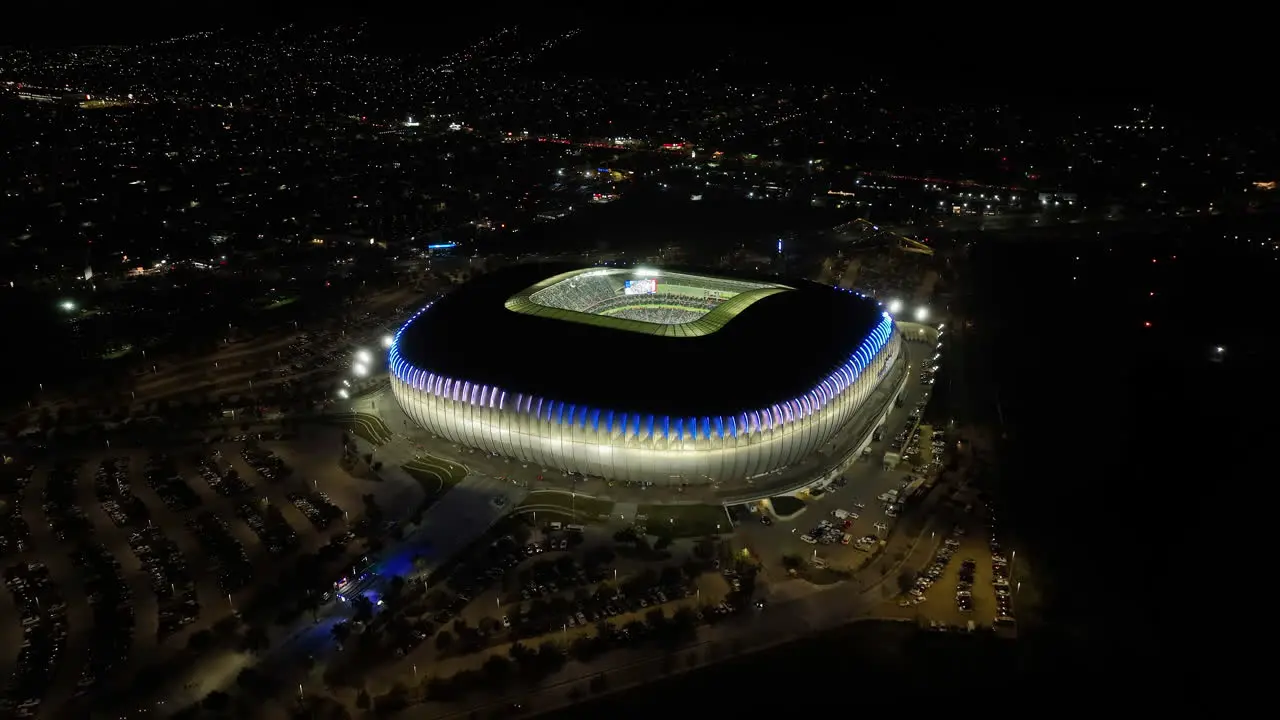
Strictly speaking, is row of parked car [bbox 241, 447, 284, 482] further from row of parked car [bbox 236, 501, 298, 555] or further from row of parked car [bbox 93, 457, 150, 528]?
row of parked car [bbox 93, 457, 150, 528]

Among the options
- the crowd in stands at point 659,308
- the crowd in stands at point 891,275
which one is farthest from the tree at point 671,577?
the crowd in stands at point 891,275

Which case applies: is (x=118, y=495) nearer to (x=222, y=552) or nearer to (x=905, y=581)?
(x=222, y=552)

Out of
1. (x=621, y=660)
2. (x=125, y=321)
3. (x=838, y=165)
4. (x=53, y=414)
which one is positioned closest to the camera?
(x=621, y=660)

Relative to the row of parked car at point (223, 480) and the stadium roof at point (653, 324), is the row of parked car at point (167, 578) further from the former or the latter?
the stadium roof at point (653, 324)

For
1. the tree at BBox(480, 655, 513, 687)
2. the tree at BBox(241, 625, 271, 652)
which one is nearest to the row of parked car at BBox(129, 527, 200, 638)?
the tree at BBox(241, 625, 271, 652)

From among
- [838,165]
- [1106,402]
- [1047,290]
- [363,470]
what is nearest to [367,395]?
[363,470]

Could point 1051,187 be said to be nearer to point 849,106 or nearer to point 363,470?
point 849,106

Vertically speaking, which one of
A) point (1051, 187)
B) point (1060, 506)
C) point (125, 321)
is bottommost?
point (125, 321)
